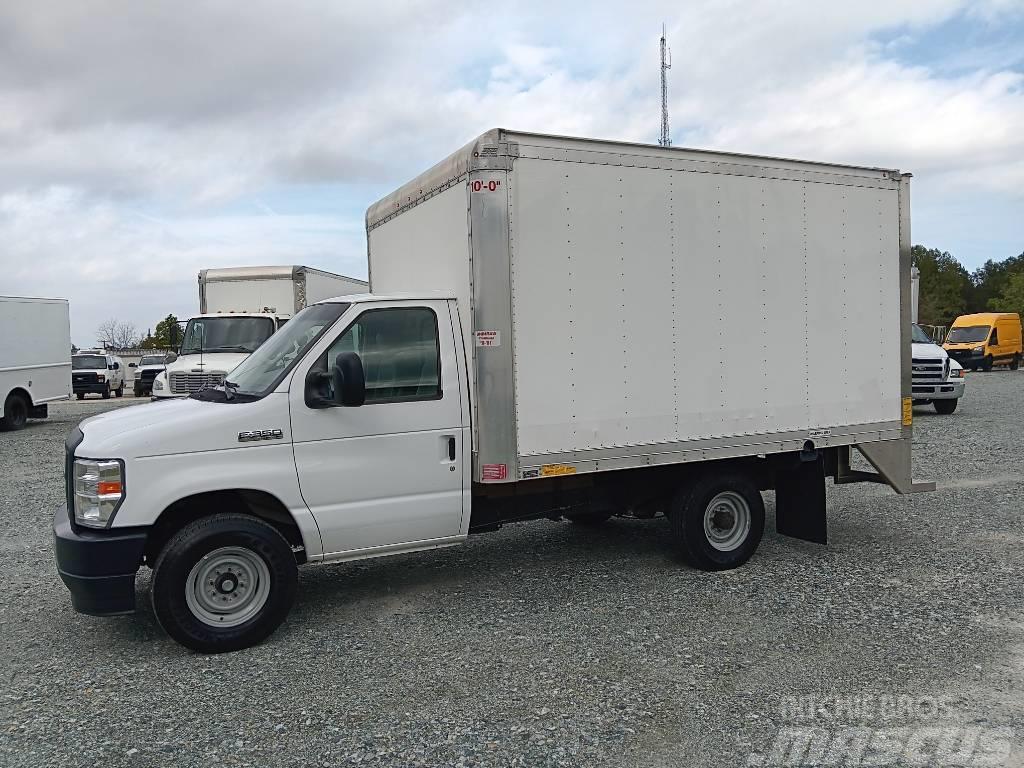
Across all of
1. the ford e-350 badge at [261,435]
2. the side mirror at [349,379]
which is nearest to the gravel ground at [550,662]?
the ford e-350 badge at [261,435]

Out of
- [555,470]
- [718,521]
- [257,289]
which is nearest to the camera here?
[555,470]

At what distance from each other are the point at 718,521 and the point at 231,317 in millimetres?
12108

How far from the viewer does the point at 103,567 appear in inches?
199

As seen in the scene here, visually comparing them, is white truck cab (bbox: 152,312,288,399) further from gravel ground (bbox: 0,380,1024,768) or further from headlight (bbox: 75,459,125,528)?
headlight (bbox: 75,459,125,528)

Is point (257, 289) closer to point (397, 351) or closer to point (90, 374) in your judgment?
point (397, 351)

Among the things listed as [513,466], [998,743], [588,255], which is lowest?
[998,743]

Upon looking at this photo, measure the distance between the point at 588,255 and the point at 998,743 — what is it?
3.82m

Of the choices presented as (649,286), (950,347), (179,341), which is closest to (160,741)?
(649,286)

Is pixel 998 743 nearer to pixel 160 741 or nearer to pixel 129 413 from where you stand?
pixel 160 741

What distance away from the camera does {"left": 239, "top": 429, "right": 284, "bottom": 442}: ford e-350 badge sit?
5.35 metres

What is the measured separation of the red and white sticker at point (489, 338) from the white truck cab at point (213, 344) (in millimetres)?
10921

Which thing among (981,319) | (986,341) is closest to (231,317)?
(986,341)

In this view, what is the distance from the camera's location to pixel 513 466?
5.87 m

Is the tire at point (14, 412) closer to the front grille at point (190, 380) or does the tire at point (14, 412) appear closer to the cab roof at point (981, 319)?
the front grille at point (190, 380)
